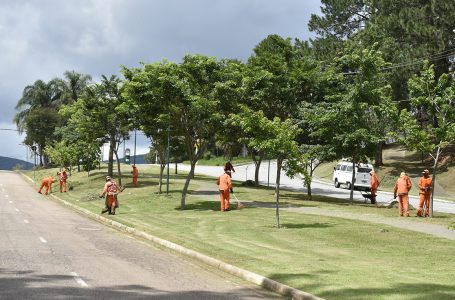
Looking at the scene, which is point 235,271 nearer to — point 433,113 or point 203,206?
point 433,113

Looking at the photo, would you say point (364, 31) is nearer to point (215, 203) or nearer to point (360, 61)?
point (360, 61)

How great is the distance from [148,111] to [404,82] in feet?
93.3

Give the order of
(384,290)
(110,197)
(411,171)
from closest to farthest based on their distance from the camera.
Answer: (384,290)
(110,197)
(411,171)

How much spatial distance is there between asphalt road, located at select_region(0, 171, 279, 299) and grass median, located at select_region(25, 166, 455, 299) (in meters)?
1.02

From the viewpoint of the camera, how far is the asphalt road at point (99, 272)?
30.2 ft

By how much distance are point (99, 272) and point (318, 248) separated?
587 centimetres

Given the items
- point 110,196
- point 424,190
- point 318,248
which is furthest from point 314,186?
point 318,248

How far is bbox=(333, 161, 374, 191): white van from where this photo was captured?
1816 inches

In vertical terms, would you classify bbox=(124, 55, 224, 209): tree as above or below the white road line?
above

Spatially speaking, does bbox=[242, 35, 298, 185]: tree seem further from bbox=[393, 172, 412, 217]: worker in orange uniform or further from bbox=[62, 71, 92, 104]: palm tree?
bbox=[62, 71, 92, 104]: palm tree

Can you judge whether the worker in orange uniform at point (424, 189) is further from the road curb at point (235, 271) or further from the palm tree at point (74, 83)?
the palm tree at point (74, 83)

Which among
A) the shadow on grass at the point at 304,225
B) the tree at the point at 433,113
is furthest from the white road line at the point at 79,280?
the tree at the point at 433,113

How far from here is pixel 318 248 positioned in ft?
48.8

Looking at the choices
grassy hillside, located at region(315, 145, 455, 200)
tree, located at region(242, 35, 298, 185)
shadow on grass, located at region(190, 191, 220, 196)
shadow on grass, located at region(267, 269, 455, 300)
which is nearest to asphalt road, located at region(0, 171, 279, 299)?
A: shadow on grass, located at region(267, 269, 455, 300)
